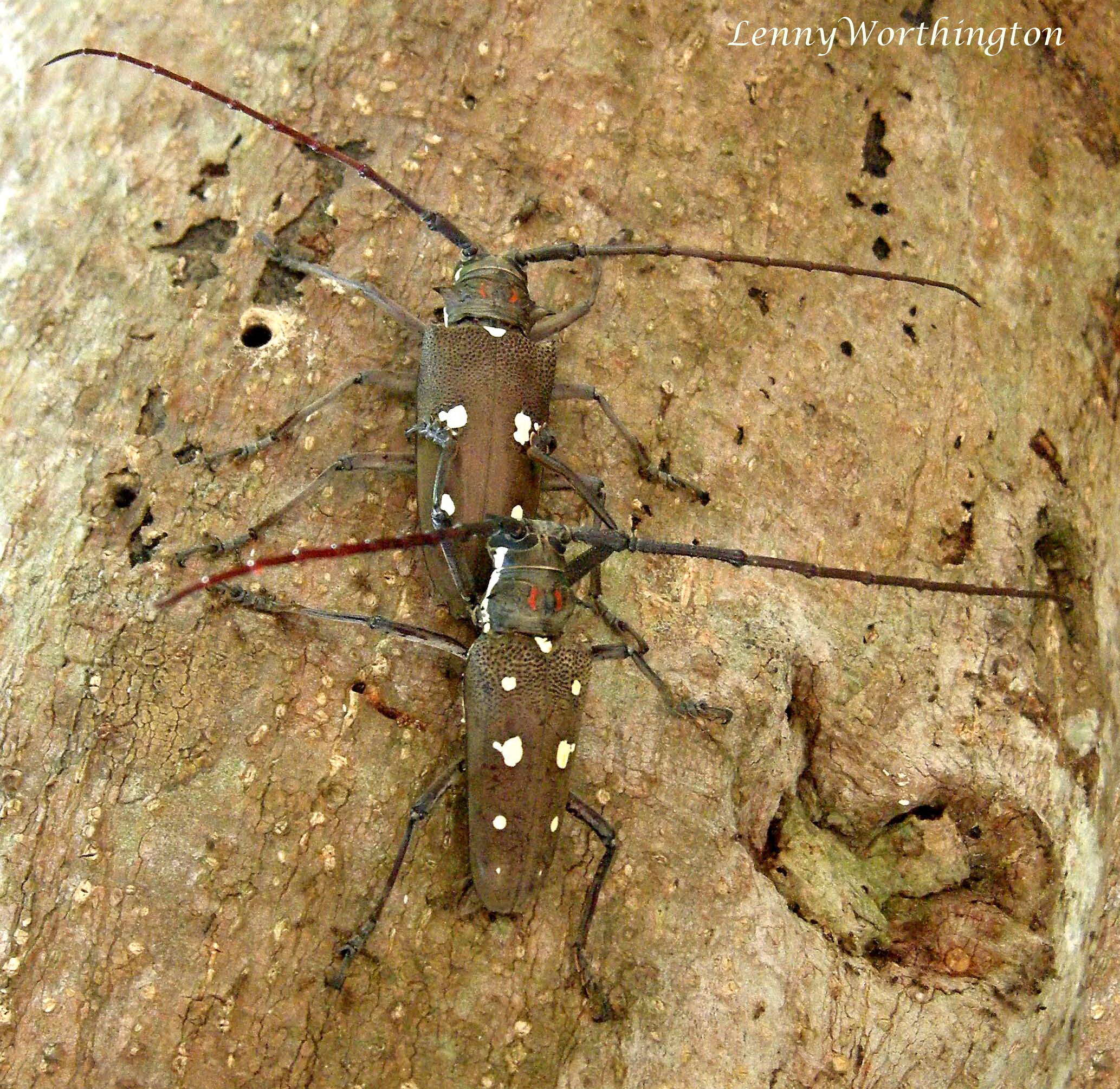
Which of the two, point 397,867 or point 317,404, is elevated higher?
point 317,404

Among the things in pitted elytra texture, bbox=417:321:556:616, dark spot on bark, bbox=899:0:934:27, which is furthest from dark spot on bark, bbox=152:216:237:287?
dark spot on bark, bbox=899:0:934:27

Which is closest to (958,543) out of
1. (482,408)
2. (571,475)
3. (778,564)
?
(778,564)

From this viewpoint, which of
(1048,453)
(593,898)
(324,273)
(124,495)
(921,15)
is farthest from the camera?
(921,15)

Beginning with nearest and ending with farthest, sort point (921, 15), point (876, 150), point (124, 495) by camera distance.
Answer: point (124, 495) → point (876, 150) → point (921, 15)

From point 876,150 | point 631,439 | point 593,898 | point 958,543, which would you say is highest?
point 876,150

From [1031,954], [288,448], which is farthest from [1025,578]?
[288,448]

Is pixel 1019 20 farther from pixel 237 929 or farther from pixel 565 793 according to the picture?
pixel 237 929
